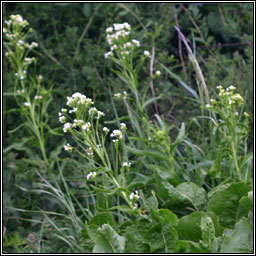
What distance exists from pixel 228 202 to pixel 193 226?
0.63 ft

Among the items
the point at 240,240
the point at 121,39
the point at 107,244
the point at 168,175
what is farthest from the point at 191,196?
the point at 121,39

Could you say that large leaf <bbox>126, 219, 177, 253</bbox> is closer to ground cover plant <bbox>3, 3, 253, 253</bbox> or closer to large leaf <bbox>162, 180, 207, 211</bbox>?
ground cover plant <bbox>3, 3, 253, 253</bbox>

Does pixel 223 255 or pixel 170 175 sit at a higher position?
pixel 170 175

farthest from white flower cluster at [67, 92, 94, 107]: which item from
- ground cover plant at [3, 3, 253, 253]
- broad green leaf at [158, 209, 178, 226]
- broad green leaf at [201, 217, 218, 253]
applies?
broad green leaf at [201, 217, 218, 253]

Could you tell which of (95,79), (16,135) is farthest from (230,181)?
(16,135)

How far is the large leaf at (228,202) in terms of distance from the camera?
1.70m

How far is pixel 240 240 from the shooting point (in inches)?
59.4

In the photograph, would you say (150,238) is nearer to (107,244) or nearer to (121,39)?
(107,244)

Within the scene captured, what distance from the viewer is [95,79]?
293cm

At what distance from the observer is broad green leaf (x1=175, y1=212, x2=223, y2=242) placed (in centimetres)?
165

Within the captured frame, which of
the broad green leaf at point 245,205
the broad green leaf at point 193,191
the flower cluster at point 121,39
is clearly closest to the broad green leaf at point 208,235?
the broad green leaf at point 245,205

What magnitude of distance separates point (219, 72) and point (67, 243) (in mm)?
1585

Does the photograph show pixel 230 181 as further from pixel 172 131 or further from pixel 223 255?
pixel 172 131

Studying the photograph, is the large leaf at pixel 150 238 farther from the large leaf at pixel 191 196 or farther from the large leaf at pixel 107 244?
the large leaf at pixel 191 196
